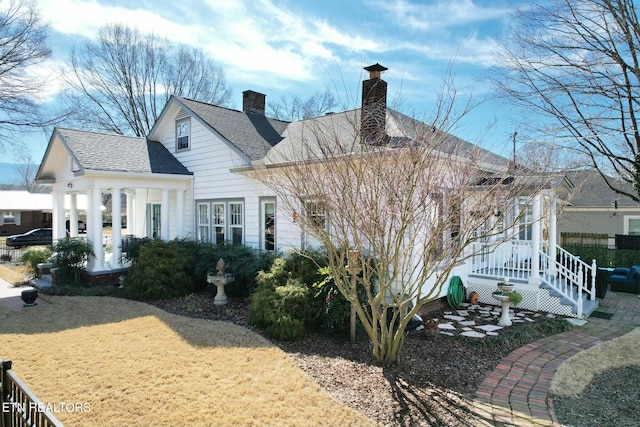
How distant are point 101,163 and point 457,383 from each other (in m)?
11.5

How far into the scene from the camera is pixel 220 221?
1271 centimetres

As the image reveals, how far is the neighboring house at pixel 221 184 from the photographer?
32.8 feet

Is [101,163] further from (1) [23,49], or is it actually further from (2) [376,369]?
(1) [23,49]

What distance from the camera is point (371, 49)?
858 centimetres

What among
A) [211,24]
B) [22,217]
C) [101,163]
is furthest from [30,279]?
[22,217]

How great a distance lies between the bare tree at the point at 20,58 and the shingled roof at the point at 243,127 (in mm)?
12755

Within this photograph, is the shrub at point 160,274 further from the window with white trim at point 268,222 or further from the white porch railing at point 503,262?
the white porch railing at point 503,262

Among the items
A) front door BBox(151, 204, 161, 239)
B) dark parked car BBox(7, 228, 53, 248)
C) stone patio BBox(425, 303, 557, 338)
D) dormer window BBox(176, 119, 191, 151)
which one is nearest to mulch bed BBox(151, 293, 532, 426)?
stone patio BBox(425, 303, 557, 338)

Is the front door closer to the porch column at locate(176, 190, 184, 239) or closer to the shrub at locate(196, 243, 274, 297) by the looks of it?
the porch column at locate(176, 190, 184, 239)

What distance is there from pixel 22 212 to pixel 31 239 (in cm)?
1340

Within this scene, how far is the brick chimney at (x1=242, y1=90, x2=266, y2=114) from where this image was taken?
15648 millimetres

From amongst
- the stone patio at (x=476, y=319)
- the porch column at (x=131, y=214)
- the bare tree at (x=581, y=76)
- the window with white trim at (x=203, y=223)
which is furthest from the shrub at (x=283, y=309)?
the porch column at (x=131, y=214)

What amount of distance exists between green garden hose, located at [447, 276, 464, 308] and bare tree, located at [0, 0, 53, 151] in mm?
23377

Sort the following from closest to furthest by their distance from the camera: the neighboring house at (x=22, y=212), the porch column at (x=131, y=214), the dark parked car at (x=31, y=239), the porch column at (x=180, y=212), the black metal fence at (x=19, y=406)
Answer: the black metal fence at (x=19, y=406), the porch column at (x=180, y=212), the porch column at (x=131, y=214), the dark parked car at (x=31, y=239), the neighboring house at (x=22, y=212)
